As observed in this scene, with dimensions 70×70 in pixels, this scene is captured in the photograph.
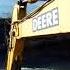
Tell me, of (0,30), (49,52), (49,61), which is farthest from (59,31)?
(0,30)

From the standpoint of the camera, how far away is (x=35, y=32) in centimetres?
236

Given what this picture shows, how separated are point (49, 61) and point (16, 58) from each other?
258 cm

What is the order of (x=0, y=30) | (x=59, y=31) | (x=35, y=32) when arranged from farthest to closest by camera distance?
(x=0, y=30)
(x=35, y=32)
(x=59, y=31)

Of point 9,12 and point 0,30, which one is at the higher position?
point 9,12

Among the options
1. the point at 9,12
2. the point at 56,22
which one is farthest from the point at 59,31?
the point at 9,12

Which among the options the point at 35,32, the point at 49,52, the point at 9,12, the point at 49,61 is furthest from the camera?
the point at 9,12

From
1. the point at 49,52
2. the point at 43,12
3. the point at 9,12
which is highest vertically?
the point at 9,12

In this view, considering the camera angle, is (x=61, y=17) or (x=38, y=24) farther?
Answer: (x=38, y=24)

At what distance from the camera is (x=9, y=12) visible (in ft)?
40.9

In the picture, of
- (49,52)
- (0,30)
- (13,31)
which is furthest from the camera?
(0,30)

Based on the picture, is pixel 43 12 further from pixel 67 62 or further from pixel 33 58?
pixel 67 62

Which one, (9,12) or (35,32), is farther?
(9,12)

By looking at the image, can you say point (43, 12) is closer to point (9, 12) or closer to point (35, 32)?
point (35, 32)

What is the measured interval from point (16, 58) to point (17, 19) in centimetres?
50
